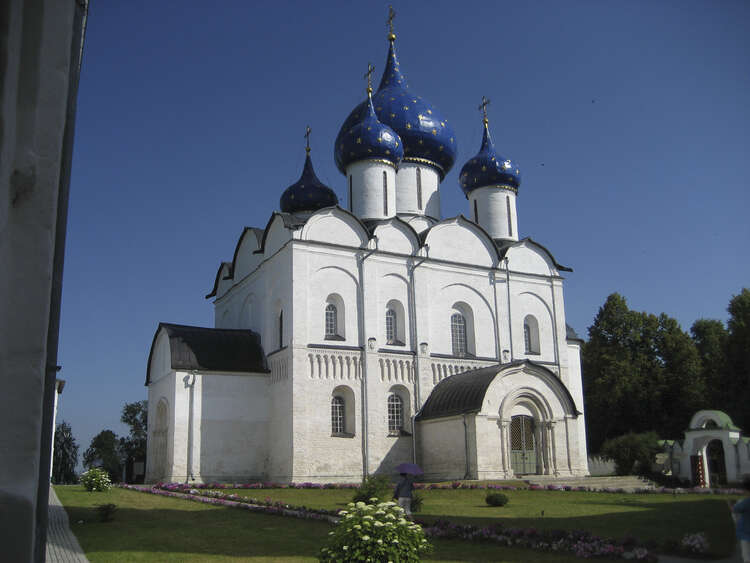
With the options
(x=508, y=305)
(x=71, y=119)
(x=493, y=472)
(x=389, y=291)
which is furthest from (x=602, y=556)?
(x=508, y=305)

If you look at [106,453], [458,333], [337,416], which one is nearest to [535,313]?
[458,333]

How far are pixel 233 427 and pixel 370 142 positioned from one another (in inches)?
449

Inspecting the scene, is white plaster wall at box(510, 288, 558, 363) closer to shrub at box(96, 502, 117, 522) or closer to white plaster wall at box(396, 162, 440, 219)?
white plaster wall at box(396, 162, 440, 219)

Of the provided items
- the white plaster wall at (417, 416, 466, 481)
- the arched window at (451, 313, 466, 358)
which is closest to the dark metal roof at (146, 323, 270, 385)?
the white plaster wall at (417, 416, 466, 481)

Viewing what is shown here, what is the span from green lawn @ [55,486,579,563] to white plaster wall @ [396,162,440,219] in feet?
54.3

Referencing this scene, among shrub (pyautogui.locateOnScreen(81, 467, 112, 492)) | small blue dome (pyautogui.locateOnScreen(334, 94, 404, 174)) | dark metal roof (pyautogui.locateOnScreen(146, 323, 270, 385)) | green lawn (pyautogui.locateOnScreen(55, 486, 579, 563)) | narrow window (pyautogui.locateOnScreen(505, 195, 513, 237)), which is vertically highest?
small blue dome (pyautogui.locateOnScreen(334, 94, 404, 174))

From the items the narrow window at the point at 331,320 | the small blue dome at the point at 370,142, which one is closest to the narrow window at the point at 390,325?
the narrow window at the point at 331,320

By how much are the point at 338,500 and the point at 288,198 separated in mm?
15125

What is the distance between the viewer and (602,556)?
28.9 feet

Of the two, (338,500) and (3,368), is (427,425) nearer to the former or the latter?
(338,500)

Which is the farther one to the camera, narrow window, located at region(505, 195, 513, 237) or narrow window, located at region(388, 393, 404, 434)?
narrow window, located at region(505, 195, 513, 237)

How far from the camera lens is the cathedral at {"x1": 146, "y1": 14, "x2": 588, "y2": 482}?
22.7 metres

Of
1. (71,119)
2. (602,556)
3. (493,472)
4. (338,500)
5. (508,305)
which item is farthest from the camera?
(508,305)

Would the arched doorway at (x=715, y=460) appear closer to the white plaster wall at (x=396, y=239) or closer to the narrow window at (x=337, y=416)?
the white plaster wall at (x=396, y=239)
